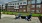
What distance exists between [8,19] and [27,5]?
1.34ft

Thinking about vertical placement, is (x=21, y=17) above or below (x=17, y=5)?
below

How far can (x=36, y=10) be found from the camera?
1.46m

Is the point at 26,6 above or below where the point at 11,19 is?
above

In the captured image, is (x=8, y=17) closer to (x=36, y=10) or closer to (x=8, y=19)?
(x=8, y=19)

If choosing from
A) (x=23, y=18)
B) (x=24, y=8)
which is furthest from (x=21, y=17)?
(x=24, y=8)

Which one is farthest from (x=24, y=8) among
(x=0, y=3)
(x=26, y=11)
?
(x=0, y=3)

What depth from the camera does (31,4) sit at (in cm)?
147

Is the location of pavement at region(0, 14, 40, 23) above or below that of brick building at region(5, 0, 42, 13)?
below

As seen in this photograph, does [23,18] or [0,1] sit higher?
[0,1]

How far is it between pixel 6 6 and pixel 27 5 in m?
0.37

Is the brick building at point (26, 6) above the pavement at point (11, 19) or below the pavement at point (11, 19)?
above

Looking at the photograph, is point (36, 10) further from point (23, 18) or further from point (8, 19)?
point (8, 19)

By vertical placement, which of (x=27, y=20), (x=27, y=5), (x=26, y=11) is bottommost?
(x=27, y=20)

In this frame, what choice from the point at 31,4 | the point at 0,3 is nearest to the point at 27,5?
the point at 31,4
